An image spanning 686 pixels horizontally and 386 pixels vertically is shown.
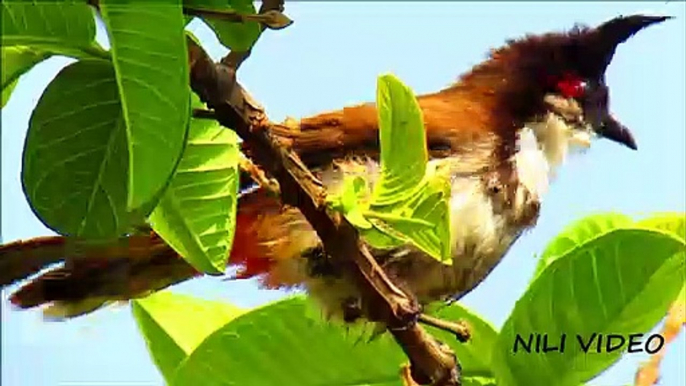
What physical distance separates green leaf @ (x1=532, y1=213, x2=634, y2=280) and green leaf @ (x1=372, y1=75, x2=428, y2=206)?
336 millimetres

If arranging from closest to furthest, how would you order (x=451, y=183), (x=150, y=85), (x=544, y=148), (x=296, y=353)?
(x=150, y=85) < (x=296, y=353) < (x=451, y=183) < (x=544, y=148)

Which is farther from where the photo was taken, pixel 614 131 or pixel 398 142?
pixel 614 131

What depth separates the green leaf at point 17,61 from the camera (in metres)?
0.64

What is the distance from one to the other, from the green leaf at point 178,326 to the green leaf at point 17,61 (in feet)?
1.53

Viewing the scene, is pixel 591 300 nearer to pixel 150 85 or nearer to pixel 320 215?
pixel 320 215

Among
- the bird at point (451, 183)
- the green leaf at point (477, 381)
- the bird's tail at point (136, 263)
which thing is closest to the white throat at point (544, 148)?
the bird at point (451, 183)

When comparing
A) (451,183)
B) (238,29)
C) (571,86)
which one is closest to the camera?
(238,29)

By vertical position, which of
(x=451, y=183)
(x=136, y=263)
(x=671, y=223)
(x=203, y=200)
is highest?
(x=203, y=200)

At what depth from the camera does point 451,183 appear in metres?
1.41

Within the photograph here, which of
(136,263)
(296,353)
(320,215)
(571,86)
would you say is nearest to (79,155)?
(320,215)

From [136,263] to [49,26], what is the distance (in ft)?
2.70

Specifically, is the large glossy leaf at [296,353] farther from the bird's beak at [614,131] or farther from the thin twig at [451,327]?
the bird's beak at [614,131]

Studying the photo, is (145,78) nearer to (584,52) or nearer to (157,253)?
(157,253)

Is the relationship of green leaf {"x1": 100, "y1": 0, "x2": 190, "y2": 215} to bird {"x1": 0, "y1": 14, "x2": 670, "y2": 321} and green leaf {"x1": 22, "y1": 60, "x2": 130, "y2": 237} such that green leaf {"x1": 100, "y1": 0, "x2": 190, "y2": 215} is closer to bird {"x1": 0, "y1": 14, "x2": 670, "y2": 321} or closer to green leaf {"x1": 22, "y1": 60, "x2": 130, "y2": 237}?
green leaf {"x1": 22, "y1": 60, "x2": 130, "y2": 237}
